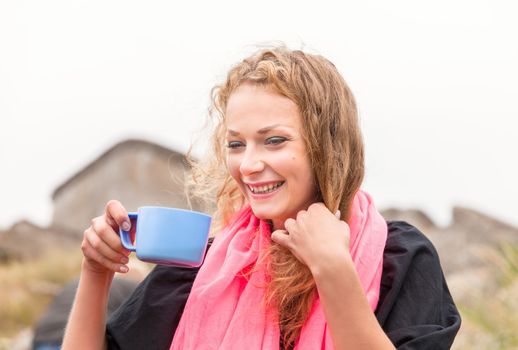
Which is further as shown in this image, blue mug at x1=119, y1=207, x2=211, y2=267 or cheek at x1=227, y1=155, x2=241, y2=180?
cheek at x1=227, y1=155, x2=241, y2=180

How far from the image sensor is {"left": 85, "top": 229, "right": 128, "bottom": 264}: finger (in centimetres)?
269

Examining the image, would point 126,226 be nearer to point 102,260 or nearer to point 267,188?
point 102,260

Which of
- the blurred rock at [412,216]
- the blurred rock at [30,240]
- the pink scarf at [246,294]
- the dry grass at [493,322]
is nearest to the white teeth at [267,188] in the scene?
the pink scarf at [246,294]

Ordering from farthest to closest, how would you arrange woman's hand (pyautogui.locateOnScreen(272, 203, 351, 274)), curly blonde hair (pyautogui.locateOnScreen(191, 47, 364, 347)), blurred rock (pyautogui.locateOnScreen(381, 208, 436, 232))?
blurred rock (pyautogui.locateOnScreen(381, 208, 436, 232)) → curly blonde hair (pyautogui.locateOnScreen(191, 47, 364, 347)) → woman's hand (pyautogui.locateOnScreen(272, 203, 351, 274))

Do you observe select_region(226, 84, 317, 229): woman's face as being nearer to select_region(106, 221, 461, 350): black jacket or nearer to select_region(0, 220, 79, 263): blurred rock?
select_region(106, 221, 461, 350): black jacket

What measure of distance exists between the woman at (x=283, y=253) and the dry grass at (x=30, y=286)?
9.88m

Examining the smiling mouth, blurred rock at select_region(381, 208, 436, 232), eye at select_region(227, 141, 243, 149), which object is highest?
eye at select_region(227, 141, 243, 149)

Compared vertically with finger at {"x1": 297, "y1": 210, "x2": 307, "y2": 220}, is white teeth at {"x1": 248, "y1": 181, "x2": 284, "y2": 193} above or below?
above

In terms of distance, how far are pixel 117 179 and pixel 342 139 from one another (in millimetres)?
14116

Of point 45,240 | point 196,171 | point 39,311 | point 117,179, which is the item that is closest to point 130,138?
point 117,179

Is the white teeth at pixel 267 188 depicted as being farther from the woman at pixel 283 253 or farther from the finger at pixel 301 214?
the finger at pixel 301 214

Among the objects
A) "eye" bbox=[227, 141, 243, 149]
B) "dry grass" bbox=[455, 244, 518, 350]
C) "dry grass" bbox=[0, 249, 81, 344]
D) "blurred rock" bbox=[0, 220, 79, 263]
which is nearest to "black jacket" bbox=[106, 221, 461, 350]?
"eye" bbox=[227, 141, 243, 149]

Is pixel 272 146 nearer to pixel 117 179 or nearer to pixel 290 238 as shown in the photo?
pixel 290 238

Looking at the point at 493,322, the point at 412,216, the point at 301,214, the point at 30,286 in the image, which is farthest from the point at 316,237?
the point at 30,286
